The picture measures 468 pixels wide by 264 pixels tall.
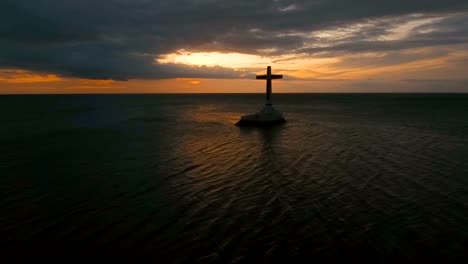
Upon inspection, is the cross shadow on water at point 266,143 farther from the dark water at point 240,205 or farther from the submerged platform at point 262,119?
the submerged platform at point 262,119

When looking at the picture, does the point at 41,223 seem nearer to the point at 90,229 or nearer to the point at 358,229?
the point at 90,229

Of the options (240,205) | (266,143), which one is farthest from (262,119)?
(240,205)

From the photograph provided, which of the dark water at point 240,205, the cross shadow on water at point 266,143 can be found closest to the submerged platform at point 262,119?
Result: the cross shadow on water at point 266,143

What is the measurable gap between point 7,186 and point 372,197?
20.8 m

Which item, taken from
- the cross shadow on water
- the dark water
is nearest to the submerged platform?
the cross shadow on water

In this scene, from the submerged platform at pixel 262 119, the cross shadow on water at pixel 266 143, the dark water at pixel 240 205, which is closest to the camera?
the dark water at pixel 240 205

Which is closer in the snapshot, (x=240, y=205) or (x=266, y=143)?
(x=240, y=205)

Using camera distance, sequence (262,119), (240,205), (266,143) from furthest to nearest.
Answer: (262,119)
(266,143)
(240,205)

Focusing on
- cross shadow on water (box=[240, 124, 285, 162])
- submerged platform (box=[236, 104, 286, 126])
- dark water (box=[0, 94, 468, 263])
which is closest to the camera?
dark water (box=[0, 94, 468, 263])

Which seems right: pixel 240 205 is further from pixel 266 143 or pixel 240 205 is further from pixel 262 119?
pixel 262 119

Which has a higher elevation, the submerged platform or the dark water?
the submerged platform

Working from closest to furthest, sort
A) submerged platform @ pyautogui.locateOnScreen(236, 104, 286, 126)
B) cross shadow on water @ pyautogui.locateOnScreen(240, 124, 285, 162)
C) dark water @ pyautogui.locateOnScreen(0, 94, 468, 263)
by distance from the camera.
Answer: dark water @ pyautogui.locateOnScreen(0, 94, 468, 263) < cross shadow on water @ pyautogui.locateOnScreen(240, 124, 285, 162) < submerged platform @ pyautogui.locateOnScreen(236, 104, 286, 126)

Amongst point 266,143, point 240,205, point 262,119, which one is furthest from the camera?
point 262,119

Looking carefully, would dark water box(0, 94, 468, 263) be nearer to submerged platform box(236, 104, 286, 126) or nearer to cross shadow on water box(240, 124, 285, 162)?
cross shadow on water box(240, 124, 285, 162)
